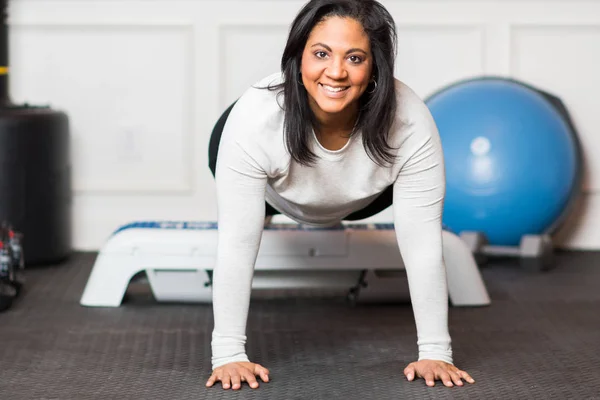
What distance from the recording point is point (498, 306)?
2.52 metres

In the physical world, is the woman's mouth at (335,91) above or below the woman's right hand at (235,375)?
above

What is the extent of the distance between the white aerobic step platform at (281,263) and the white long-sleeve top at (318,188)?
65 cm

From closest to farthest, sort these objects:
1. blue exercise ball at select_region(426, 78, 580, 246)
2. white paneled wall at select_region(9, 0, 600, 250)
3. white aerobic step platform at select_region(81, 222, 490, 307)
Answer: white aerobic step platform at select_region(81, 222, 490, 307) < blue exercise ball at select_region(426, 78, 580, 246) < white paneled wall at select_region(9, 0, 600, 250)

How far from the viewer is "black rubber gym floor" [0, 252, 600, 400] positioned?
1.77 metres

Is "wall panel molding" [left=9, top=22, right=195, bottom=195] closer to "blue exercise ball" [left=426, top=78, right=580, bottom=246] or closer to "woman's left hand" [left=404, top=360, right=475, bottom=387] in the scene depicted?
"blue exercise ball" [left=426, top=78, right=580, bottom=246]

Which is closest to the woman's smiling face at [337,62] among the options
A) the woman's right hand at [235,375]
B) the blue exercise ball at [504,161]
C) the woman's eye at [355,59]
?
the woman's eye at [355,59]

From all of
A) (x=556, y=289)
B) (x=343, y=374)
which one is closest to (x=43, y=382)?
(x=343, y=374)

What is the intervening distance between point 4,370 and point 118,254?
638 mm

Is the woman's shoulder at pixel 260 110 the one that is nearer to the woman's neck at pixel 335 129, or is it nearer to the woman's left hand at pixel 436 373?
the woman's neck at pixel 335 129

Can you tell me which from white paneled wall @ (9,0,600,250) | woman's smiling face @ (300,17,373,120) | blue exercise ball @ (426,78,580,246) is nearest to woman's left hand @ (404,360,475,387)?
woman's smiling face @ (300,17,373,120)

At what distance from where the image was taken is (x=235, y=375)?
1.75 meters

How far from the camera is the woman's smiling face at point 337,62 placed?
5.26ft

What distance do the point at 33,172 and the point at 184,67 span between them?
0.67 metres

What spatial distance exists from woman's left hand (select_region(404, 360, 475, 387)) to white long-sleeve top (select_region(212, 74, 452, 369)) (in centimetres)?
2
